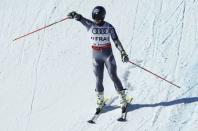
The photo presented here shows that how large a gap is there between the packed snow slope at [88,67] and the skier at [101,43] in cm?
80

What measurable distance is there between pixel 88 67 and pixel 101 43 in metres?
2.55

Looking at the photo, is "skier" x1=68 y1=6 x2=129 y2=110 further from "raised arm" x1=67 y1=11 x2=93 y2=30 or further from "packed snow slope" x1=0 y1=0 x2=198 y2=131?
"packed snow slope" x1=0 y1=0 x2=198 y2=131

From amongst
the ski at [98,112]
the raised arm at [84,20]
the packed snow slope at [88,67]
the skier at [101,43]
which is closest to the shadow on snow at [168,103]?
the packed snow slope at [88,67]

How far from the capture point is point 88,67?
47.2 feet

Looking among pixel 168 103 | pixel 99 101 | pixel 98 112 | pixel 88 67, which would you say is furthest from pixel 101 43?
pixel 88 67

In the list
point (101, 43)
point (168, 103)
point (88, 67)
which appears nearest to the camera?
point (101, 43)

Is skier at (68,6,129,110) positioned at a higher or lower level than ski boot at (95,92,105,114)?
higher

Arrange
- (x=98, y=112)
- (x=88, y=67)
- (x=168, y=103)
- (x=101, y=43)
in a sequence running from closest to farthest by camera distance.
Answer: (x=101, y=43), (x=168, y=103), (x=98, y=112), (x=88, y=67)

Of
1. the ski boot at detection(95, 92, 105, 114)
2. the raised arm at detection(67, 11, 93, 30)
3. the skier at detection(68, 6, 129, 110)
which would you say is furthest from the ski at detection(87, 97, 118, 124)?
the raised arm at detection(67, 11, 93, 30)

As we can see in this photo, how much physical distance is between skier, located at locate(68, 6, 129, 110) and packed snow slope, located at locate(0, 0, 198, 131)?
795 millimetres

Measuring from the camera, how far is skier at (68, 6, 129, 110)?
11.8 meters

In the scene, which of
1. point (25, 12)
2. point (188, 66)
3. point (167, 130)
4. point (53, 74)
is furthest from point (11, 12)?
point (167, 130)

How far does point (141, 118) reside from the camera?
12.1 metres

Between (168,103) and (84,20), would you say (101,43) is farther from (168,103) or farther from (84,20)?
(168,103)
